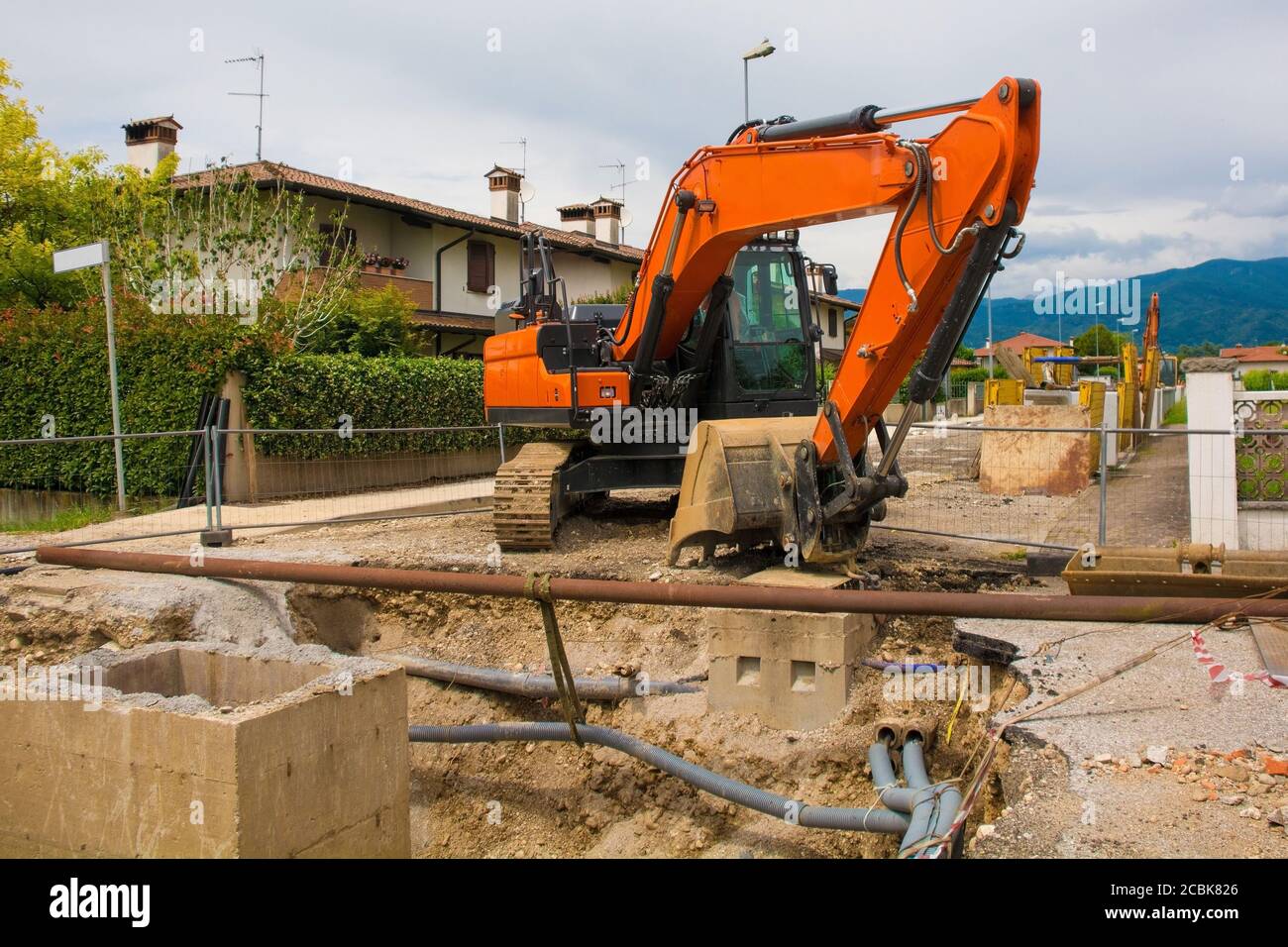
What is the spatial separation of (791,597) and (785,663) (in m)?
2.17

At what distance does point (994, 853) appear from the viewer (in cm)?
381

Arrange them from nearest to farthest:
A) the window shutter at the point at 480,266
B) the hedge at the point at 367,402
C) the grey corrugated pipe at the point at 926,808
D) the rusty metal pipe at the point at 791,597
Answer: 1. the rusty metal pipe at the point at 791,597
2. the grey corrugated pipe at the point at 926,808
3. the hedge at the point at 367,402
4. the window shutter at the point at 480,266

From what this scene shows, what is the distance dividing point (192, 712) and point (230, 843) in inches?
20.7

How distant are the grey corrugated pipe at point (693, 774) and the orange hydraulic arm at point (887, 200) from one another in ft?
8.15

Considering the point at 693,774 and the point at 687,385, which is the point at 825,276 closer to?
the point at 687,385

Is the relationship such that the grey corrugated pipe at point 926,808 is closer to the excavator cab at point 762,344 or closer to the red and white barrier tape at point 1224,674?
the red and white barrier tape at point 1224,674

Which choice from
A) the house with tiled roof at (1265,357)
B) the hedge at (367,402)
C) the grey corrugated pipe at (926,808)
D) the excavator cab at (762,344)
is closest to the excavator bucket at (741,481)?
the excavator cab at (762,344)

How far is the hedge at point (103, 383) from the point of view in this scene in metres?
14.4

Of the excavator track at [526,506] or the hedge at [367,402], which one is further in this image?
the hedge at [367,402]

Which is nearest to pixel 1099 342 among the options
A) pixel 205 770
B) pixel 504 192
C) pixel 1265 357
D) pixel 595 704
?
pixel 1265 357

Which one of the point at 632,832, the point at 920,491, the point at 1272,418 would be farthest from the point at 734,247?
the point at 920,491

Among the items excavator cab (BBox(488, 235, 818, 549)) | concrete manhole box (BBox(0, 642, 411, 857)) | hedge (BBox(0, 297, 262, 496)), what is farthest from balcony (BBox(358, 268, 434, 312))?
concrete manhole box (BBox(0, 642, 411, 857))

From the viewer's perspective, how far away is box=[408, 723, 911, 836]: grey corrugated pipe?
4.75 metres

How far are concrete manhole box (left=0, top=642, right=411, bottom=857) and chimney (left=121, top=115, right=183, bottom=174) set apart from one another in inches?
853
